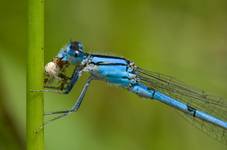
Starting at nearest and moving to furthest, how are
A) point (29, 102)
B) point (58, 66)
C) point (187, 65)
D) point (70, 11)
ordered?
point (29, 102) < point (58, 66) < point (70, 11) < point (187, 65)

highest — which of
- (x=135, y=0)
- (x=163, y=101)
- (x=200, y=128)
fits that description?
(x=135, y=0)

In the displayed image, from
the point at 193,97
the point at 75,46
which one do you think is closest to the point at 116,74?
the point at 75,46

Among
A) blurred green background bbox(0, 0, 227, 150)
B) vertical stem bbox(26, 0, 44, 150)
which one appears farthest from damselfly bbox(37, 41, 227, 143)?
vertical stem bbox(26, 0, 44, 150)

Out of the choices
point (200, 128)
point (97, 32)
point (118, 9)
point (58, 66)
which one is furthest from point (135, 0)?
point (58, 66)

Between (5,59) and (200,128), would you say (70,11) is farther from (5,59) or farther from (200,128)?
(200,128)

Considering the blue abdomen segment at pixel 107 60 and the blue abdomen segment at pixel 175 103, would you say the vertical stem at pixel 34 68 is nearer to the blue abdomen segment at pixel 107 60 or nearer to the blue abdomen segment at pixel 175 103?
the blue abdomen segment at pixel 107 60

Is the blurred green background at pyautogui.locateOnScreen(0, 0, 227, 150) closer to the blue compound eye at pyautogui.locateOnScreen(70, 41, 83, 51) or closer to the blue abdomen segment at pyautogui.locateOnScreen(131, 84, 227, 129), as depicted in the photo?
the blue abdomen segment at pyautogui.locateOnScreen(131, 84, 227, 129)

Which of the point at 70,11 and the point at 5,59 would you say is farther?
the point at 70,11
